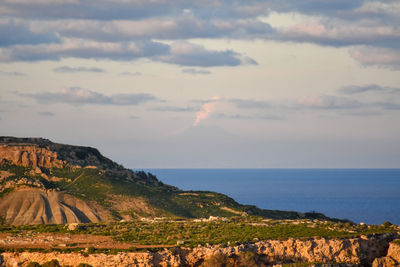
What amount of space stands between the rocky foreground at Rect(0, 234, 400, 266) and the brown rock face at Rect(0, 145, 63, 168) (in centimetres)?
5348

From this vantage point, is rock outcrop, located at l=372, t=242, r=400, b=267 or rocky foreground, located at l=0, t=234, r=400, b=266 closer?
rocky foreground, located at l=0, t=234, r=400, b=266

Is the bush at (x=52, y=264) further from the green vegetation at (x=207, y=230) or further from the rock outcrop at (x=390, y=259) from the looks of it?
the rock outcrop at (x=390, y=259)

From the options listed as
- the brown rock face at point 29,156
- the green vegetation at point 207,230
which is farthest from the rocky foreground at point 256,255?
the brown rock face at point 29,156

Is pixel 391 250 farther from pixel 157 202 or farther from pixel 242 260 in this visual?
pixel 157 202

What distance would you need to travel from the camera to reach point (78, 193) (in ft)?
320

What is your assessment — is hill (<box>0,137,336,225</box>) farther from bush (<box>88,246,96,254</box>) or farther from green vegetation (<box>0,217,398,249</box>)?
bush (<box>88,246,96,254</box>)

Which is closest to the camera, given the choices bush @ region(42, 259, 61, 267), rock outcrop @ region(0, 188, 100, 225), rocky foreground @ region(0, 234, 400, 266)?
rocky foreground @ region(0, 234, 400, 266)

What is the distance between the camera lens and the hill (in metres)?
90.1

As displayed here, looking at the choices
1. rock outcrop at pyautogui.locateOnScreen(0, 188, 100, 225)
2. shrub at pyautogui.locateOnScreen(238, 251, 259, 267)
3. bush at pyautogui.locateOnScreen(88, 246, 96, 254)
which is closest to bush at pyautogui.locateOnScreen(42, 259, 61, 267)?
bush at pyautogui.locateOnScreen(88, 246, 96, 254)

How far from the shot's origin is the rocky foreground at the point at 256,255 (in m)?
49.5

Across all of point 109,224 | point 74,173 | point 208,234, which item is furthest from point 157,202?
point 208,234

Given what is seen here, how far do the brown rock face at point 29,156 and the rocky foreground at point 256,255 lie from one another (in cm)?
5348

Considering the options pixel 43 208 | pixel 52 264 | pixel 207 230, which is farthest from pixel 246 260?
pixel 43 208

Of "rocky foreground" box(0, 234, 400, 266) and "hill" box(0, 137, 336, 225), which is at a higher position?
"hill" box(0, 137, 336, 225)
